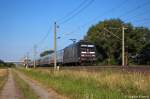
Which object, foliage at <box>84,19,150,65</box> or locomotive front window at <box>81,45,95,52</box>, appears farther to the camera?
foliage at <box>84,19,150,65</box>

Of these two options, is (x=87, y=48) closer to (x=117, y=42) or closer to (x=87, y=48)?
(x=87, y=48)

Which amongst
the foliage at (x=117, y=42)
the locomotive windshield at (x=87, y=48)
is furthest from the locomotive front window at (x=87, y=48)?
the foliage at (x=117, y=42)

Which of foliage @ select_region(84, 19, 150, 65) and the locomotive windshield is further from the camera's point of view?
foliage @ select_region(84, 19, 150, 65)

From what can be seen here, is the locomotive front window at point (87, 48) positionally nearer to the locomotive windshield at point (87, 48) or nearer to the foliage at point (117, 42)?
the locomotive windshield at point (87, 48)

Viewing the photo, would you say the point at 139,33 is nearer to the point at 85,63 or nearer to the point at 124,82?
the point at 85,63

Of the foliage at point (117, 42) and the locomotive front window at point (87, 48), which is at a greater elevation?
the foliage at point (117, 42)

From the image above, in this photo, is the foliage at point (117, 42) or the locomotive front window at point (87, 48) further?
the foliage at point (117, 42)

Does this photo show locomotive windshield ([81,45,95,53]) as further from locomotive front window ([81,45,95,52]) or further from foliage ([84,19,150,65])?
foliage ([84,19,150,65])

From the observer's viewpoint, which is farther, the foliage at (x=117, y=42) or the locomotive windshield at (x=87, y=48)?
the foliage at (x=117, y=42)

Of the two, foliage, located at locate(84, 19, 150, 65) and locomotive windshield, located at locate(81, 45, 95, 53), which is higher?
foliage, located at locate(84, 19, 150, 65)

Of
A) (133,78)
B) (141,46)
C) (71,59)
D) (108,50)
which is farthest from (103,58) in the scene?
(133,78)

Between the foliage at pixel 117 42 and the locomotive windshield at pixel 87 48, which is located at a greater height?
the foliage at pixel 117 42

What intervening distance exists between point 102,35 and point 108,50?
7.44 m

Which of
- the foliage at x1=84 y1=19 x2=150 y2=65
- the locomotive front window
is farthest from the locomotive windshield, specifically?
the foliage at x1=84 y1=19 x2=150 y2=65
